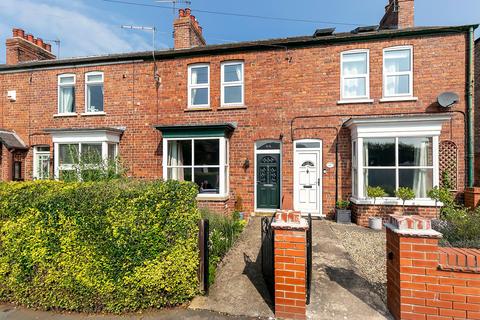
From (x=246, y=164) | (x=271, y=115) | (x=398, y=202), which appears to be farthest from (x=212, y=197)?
(x=398, y=202)

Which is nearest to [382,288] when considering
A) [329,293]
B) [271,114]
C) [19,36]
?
[329,293]

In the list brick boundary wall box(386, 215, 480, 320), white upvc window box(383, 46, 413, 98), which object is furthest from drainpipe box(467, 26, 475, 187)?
brick boundary wall box(386, 215, 480, 320)

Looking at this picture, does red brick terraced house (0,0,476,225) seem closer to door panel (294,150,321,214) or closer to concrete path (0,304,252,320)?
door panel (294,150,321,214)

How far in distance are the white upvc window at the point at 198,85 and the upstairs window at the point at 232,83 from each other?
0.66 m

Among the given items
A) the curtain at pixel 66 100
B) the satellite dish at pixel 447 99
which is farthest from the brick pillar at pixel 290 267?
the curtain at pixel 66 100

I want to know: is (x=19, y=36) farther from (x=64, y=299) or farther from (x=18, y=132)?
(x=64, y=299)

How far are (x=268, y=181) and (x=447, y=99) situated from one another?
20.5ft

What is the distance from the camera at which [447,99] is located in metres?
7.50

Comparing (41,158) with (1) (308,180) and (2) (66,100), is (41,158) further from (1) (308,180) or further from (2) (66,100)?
(1) (308,180)

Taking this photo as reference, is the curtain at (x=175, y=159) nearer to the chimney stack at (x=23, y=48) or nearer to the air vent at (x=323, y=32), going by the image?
the air vent at (x=323, y=32)

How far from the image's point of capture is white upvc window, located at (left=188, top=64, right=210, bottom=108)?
9320mm

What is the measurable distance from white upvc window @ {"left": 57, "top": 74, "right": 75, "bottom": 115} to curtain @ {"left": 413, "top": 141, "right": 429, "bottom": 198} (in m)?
13.2

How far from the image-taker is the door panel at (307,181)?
8.44 meters

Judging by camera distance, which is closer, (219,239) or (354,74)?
(219,239)
